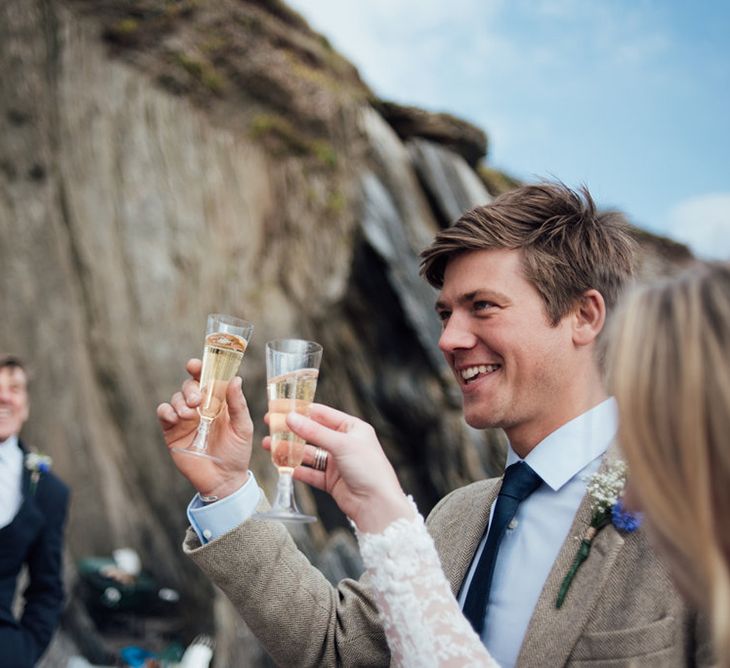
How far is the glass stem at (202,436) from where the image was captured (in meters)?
2.17

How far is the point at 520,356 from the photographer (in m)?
2.40

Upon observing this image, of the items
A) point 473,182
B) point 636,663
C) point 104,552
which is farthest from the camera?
point 473,182

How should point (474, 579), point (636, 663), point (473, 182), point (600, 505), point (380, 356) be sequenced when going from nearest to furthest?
point (636, 663), point (600, 505), point (474, 579), point (380, 356), point (473, 182)

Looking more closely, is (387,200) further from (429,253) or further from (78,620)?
(429,253)

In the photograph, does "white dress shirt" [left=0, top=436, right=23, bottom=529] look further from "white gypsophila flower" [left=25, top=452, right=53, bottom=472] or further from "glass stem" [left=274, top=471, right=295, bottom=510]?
"glass stem" [left=274, top=471, right=295, bottom=510]

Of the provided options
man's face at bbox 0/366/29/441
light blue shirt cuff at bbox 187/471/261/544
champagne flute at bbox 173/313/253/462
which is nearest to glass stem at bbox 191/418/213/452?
champagne flute at bbox 173/313/253/462

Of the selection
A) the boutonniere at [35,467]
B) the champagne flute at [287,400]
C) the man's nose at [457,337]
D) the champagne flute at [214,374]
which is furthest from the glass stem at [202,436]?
the boutonniere at [35,467]

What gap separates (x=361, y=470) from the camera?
1723mm

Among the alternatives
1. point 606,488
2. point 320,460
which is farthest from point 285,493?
point 606,488

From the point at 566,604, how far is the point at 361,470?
64 centimetres

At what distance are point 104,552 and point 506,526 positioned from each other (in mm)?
8845

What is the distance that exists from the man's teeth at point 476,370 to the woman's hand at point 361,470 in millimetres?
728

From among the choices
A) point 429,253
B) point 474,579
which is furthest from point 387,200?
point 474,579

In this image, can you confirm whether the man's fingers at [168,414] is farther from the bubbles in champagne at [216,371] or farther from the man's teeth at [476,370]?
the man's teeth at [476,370]
